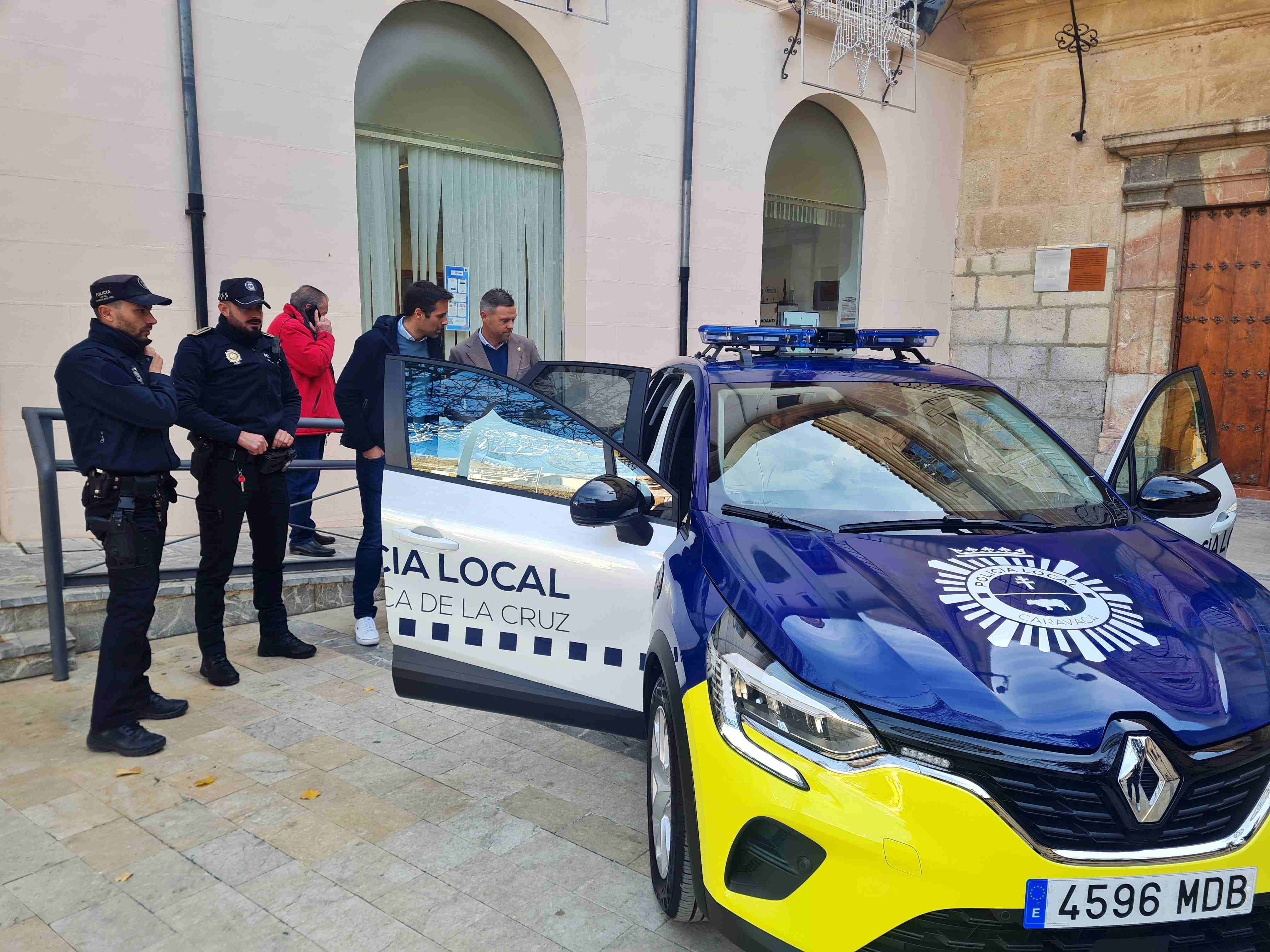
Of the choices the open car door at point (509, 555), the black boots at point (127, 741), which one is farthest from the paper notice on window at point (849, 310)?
the black boots at point (127, 741)

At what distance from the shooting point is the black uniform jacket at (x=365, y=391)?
466 cm

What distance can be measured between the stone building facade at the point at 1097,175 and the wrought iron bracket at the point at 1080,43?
7 centimetres

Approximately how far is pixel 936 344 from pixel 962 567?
9510 mm

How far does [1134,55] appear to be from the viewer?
9641mm

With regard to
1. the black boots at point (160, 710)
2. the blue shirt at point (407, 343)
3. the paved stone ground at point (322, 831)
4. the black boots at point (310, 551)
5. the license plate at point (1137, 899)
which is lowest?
the paved stone ground at point (322, 831)

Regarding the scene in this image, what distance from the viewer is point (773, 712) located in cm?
196

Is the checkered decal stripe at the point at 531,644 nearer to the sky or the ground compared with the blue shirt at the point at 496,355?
nearer to the ground

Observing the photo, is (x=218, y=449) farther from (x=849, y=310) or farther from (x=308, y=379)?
(x=849, y=310)

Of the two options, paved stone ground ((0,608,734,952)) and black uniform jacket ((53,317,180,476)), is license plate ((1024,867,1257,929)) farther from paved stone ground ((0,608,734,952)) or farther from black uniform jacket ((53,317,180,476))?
black uniform jacket ((53,317,180,476))

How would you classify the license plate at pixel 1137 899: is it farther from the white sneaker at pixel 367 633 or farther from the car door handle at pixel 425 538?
the white sneaker at pixel 367 633

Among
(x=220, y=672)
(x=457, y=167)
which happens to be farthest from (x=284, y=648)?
(x=457, y=167)

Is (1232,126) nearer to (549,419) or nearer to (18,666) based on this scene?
(549,419)

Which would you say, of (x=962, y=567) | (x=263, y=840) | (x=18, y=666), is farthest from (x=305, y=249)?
(x=962, y=567)

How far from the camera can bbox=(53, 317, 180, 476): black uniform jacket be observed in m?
3.47
